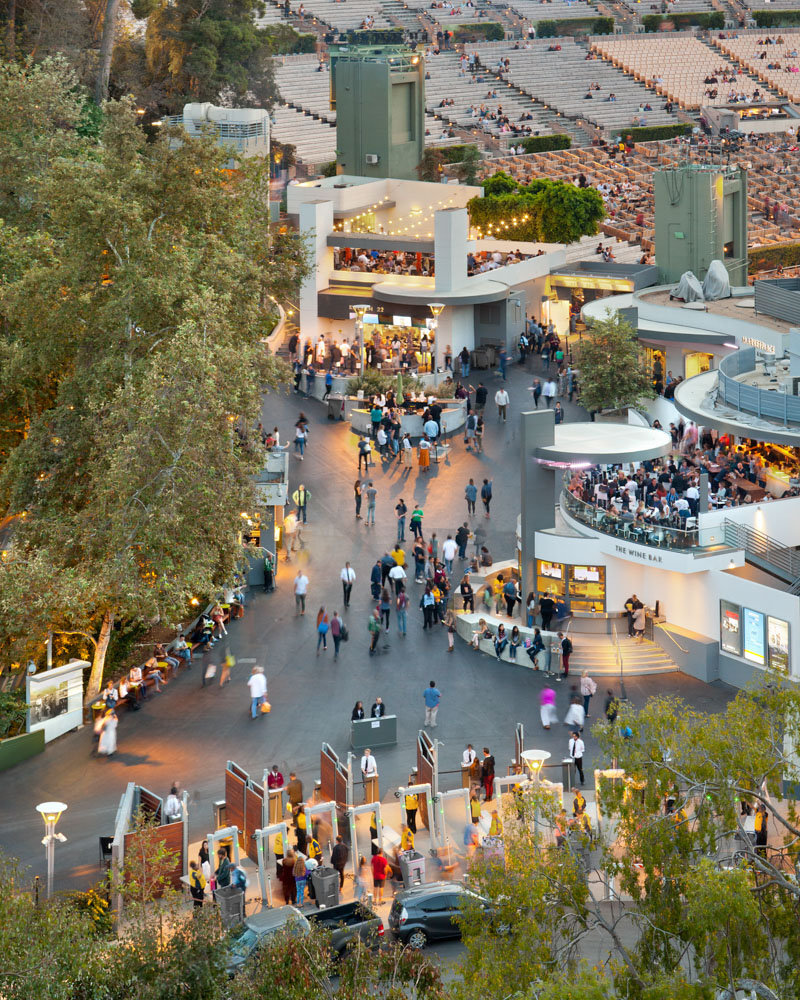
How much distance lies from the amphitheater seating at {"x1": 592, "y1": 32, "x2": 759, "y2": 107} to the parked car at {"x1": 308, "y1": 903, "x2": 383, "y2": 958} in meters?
75.9

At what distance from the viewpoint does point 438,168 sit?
64062 millimetres

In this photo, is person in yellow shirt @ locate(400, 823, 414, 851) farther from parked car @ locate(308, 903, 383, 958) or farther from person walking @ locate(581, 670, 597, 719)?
person walking @ locate(581, 670, 597, 719)

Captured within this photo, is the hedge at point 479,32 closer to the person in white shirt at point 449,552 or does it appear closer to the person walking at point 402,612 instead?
the person in white shirt at point 449,552

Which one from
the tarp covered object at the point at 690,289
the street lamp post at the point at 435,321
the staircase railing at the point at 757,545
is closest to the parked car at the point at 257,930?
the staircase railing at the point at 757,545

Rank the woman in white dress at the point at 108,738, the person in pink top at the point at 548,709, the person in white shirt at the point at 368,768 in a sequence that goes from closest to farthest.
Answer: the person in white shirt at the point at 368,768, the woman in white dress at the point at 108,738, the person in pink top at the point at 548,709

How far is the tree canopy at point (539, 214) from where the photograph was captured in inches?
2176

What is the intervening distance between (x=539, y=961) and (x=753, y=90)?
279 ft

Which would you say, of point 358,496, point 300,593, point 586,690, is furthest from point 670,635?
point 358,496

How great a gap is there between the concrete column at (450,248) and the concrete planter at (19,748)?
26.5 metres

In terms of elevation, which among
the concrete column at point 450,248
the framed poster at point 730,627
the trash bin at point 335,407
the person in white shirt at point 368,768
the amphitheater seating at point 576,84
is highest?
the amphitheater seating at point 576,84

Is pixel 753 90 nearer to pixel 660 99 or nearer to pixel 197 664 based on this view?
pixel 660 99

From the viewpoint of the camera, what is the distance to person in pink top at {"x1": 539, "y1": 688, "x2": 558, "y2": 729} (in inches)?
1086

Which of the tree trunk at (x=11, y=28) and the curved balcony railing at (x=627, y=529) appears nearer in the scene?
the curved balcony railing at (x=627, y=529)

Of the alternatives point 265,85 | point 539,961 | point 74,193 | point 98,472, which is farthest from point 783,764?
point 265,85
